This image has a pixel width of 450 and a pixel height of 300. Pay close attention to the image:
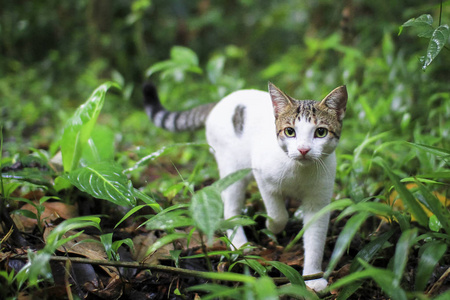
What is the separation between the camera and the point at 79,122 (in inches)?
94.6

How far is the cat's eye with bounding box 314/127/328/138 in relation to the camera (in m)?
1.93

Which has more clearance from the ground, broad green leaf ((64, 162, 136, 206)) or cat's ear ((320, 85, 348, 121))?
cat's ear ((320, 85, 348, 121))

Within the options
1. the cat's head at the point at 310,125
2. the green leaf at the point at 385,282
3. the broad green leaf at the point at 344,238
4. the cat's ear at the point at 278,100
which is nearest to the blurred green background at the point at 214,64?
the cat's head at the point at 310,125

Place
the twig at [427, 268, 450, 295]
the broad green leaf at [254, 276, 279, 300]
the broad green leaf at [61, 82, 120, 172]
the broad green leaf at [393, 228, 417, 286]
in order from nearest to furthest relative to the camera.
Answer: the broad green leaf at [254, 276, 279, 300], the broad green leaf at [393, 228, 417, 286], the twig at [427, 268, 450, 295], the broad green leaf at [61, 82, 120, 172]

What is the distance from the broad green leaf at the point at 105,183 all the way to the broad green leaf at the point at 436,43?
1590 millimetres

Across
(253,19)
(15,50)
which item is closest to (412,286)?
(253,19)

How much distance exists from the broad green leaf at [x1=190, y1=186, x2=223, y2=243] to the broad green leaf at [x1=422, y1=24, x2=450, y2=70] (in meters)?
1.17

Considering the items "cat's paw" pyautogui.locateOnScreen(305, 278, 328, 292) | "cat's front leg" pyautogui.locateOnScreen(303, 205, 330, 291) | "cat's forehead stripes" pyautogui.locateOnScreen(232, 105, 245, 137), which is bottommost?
"cat's paw" pyautogui.locateOnScreen(305, 278, 328, 292)

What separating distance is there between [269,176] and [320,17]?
16.7 ft

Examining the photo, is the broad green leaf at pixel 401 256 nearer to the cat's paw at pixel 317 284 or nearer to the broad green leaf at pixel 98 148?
the cat's paw at pixel 317 284

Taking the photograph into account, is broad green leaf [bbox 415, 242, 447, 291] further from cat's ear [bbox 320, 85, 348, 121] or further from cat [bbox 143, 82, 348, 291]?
cat's ear [bbox 320, 85, 348, 121]

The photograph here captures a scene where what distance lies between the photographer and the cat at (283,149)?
6.34 feet

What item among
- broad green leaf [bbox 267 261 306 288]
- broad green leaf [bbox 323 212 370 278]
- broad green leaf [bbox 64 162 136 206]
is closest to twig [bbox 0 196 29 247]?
broad green leaf [bbox 64 162 136 206]

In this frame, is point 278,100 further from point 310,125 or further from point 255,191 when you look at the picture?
point 255,191
